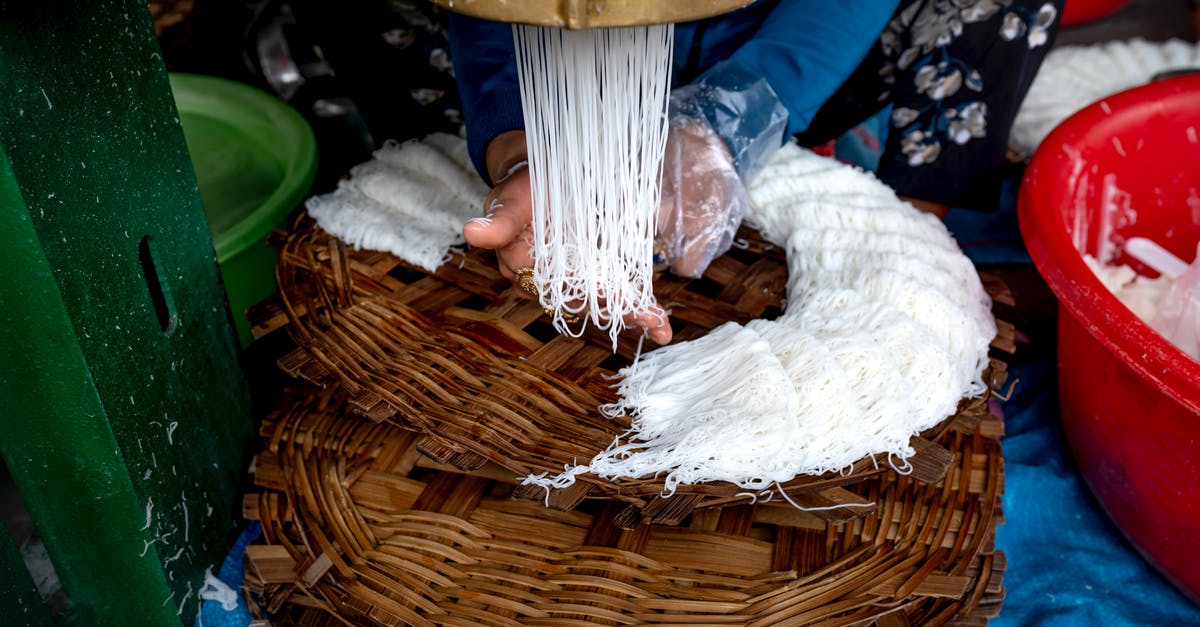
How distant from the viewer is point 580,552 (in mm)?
813

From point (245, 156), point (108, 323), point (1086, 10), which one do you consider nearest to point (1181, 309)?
point (108, 323)

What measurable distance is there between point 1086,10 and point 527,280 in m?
2.09

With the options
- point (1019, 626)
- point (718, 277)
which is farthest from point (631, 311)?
point (1019, 626)

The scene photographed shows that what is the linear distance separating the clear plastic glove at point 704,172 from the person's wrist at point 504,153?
154 millimetres

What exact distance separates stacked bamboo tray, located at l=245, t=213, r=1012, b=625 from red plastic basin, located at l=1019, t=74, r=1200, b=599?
4.5 inches

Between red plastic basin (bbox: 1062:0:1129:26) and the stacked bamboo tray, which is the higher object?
the stacked bamboo tray

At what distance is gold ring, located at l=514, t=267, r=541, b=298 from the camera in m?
0.90

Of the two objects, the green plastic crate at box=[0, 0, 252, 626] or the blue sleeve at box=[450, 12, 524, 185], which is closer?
the green plastic crate at box=[0, 0, 252, 626]

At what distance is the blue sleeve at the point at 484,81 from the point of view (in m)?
0.98

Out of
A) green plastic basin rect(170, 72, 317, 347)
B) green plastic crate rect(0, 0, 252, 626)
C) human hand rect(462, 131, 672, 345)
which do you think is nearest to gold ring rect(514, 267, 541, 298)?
human hand rect(462, 131, 672, 345)

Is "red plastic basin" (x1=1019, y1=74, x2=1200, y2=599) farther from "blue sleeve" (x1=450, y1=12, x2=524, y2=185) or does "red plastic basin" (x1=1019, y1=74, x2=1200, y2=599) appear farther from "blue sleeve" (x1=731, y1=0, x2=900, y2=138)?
"blue sleeve" (x1=450, y1=12, x2=524, y2=185)

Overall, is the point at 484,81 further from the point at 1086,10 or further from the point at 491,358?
the point at 1086,10

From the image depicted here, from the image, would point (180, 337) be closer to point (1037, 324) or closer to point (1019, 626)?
point (1019, 626)

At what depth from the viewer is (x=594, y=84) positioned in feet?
2.47
